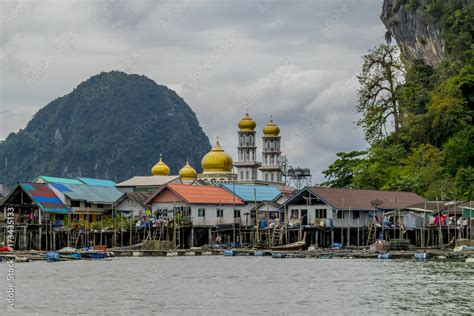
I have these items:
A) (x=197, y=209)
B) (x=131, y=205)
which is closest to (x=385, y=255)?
(x=197, y=209)

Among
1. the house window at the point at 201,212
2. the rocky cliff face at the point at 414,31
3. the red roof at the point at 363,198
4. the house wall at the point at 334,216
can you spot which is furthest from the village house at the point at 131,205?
the rocky cliff face at the point at 414,31

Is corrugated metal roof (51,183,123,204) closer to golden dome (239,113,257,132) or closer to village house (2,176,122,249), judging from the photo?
village house (2,176,122,249)

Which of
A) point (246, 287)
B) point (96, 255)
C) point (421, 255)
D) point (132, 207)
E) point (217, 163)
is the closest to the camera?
point (246, 287)

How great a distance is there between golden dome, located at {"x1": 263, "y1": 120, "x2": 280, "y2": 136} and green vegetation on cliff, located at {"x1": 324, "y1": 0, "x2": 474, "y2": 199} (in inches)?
871

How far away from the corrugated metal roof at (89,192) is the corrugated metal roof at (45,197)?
1080 millimetres

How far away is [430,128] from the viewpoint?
7962 centimetres

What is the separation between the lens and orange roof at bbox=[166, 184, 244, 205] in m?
71.4

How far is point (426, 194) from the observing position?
7231cm

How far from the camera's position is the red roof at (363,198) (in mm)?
64562

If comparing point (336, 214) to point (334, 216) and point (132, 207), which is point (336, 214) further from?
point (132, 207)

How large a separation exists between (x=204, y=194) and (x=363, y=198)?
12.6m

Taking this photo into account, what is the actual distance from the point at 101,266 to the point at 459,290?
21.3m

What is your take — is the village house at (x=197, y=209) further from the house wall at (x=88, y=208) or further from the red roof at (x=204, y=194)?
the house wall at (x=88, y=208)

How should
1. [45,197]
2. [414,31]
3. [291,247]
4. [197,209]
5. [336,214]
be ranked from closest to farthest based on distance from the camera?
[291,247] < [336,214] < [197,209] < [45,197] < [414,31]
